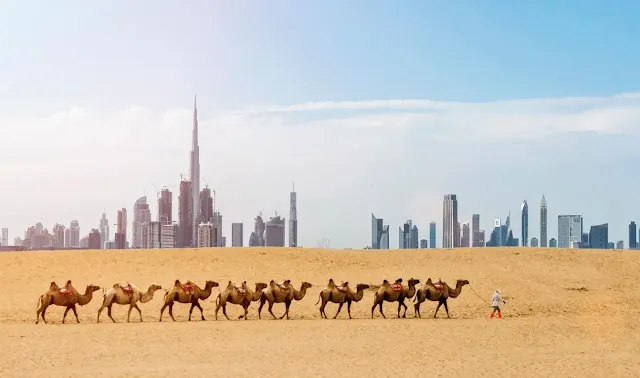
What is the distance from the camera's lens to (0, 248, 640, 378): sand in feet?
53.7

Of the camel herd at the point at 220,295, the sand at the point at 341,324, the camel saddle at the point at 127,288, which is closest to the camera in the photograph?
the sand at the point at 341,324

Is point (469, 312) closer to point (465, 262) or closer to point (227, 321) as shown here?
point (227, 321)

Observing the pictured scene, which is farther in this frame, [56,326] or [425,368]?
[56,326]

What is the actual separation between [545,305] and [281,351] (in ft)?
58.3

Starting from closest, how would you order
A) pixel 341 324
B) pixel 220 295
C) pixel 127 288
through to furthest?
pixel 341 324 → pixel 127 288 → pixel 220 295

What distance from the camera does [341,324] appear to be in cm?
2475

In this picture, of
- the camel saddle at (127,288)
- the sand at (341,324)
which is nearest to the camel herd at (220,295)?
the camel saddle at (127,288)

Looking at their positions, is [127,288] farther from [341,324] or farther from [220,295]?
[341,324]

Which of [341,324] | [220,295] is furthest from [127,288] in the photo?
[341,324]

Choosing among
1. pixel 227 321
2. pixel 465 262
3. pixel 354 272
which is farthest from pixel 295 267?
pixel 227 321

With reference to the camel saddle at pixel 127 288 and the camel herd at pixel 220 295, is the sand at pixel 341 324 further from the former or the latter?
the camel saddle at pixel 127 288

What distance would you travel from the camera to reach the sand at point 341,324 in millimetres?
16375

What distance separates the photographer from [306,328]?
2355cm

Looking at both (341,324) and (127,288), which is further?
(127,288)
